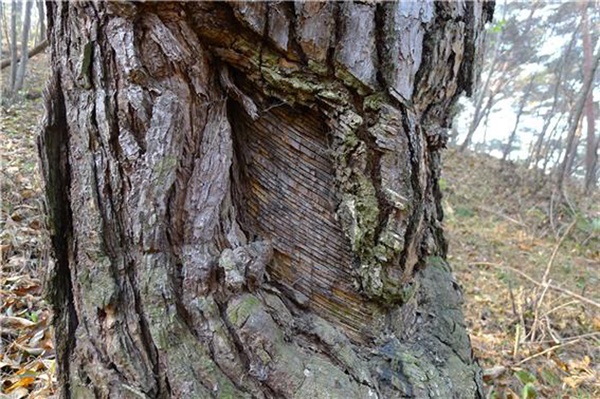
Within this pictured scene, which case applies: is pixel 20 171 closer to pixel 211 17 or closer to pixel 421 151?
pixel 211 17

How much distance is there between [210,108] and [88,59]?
335mm

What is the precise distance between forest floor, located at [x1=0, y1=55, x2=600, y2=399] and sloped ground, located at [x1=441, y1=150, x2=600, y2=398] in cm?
1

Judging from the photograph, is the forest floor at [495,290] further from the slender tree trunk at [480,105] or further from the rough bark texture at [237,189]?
the slender tree trunk at [480,105]

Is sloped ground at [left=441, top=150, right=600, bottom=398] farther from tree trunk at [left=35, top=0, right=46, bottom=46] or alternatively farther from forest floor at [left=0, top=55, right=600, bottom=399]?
tree trunk at [left=35, top=0, right=46, bottom=46]

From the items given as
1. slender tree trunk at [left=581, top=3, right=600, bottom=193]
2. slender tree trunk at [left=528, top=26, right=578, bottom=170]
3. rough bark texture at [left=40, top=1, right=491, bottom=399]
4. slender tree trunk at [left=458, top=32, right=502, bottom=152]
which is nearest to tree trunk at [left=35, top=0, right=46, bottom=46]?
rough bark texture at [left=40, top=1, right=491, bottom=399]

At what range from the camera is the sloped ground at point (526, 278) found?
2.64 meters

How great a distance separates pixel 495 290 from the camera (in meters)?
4.17

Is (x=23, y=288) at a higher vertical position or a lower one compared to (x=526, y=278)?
lower

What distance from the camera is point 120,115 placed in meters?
1.06

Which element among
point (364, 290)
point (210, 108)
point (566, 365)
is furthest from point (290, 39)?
point (566, 365)

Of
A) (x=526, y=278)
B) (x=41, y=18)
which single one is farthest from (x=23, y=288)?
(x=41, y=18)

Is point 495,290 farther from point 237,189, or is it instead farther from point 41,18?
point 41,18

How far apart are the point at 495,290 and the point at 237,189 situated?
3744mm

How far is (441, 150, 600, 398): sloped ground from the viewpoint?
8.68 ft
